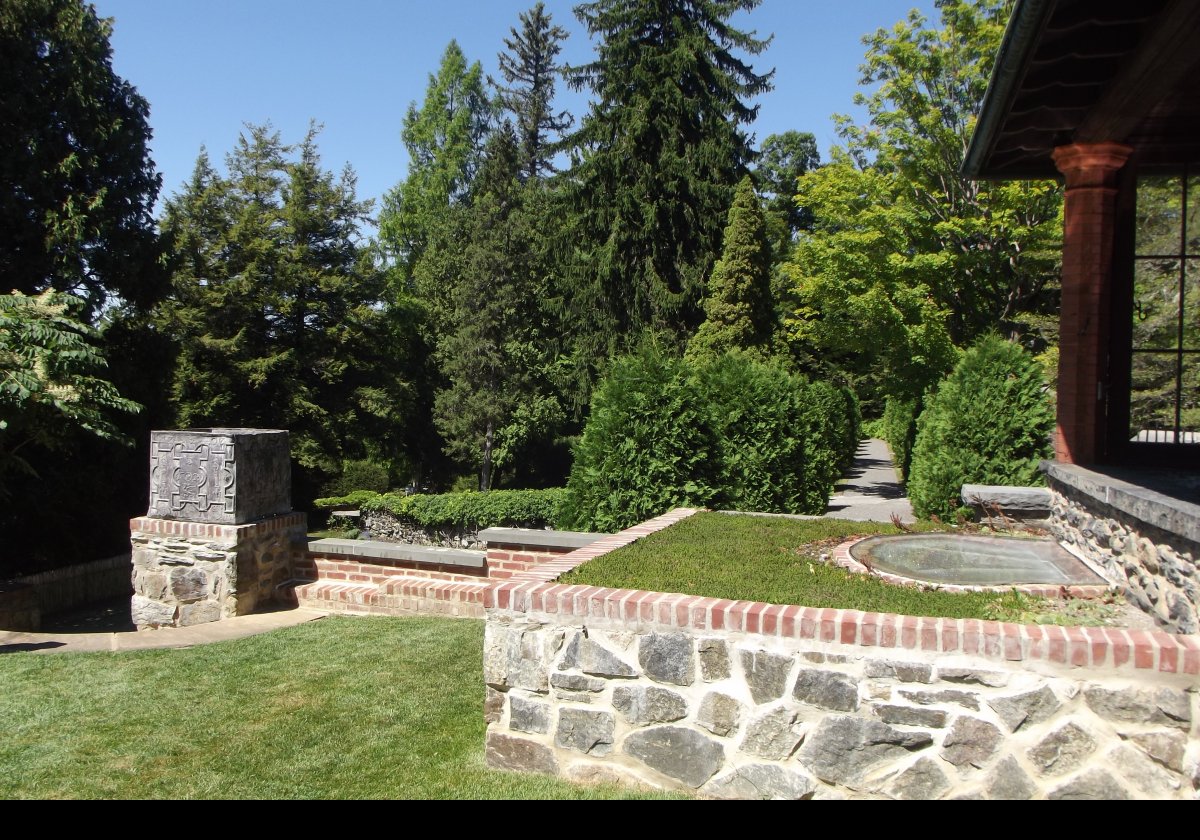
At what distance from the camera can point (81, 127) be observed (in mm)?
16812

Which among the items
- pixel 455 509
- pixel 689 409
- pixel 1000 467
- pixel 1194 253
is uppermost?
pixel 1194 253

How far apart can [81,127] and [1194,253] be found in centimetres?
1862

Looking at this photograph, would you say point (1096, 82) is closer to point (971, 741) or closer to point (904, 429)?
point (971, 741)

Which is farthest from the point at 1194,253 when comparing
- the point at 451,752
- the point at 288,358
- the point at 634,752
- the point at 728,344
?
the point at 288,358

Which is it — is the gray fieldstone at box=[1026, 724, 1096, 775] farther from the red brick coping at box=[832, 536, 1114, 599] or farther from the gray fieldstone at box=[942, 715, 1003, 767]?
the red brick coping at box=[832, 536, 1114, 599]

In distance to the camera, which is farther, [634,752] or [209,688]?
[209,688]

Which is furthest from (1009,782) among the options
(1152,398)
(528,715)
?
(1152,398)

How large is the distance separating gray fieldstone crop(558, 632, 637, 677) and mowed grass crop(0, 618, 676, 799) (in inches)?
20.6

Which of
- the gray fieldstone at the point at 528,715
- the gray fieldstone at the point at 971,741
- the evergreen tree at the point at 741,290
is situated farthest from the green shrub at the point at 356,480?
the gray fieldstone at the point at 971,741

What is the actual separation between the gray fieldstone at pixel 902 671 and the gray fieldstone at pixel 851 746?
20cm

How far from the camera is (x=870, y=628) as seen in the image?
3.55 meters

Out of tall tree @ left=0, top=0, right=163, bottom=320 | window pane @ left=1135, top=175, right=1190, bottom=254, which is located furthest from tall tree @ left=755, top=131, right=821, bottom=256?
window pane @ left=1135, top=175, right=1190, bottom=254

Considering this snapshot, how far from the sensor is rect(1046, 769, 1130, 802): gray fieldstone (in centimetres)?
329

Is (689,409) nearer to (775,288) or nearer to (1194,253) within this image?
(1194,253)
